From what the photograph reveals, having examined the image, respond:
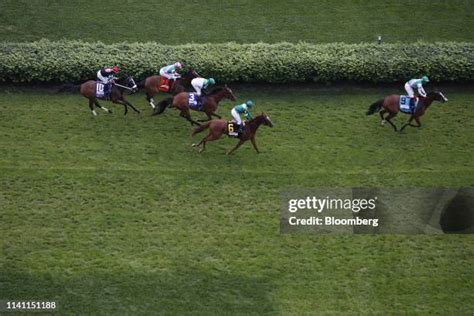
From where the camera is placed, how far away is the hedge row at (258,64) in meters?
20.4

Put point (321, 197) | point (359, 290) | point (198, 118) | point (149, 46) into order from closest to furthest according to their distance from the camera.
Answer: point (359, 290) < point (321, 197) < point (198, 118) < point (149, 46)

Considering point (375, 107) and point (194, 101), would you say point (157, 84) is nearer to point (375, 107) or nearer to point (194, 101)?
point (194, 101)

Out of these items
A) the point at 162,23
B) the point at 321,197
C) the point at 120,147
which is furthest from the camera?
the point at 162,23

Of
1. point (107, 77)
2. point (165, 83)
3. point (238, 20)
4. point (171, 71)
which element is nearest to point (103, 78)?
point (107, 77)

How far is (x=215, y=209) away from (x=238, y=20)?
8183mm

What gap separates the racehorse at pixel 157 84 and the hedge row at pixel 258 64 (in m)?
0.77

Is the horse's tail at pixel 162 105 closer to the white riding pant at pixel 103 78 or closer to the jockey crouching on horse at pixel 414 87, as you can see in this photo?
the white riding pant at pixel 103 78

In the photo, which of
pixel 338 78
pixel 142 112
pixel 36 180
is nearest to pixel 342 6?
pixel 338 78

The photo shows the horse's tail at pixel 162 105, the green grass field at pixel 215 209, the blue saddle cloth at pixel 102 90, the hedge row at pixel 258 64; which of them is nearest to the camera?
the green grass field at pixel 215 209

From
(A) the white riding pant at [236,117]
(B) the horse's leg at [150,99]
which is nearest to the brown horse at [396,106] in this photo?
(A) the white riding pant at [236,117]

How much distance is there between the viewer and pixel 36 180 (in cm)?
1748

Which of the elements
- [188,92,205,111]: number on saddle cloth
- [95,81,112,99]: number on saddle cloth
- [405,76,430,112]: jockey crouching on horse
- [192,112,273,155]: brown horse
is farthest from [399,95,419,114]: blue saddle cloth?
[95,81,112,99]: number on saddle cloth

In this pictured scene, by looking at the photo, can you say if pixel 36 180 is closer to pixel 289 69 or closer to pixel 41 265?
pixel 41 265

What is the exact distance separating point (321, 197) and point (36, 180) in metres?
5.94
